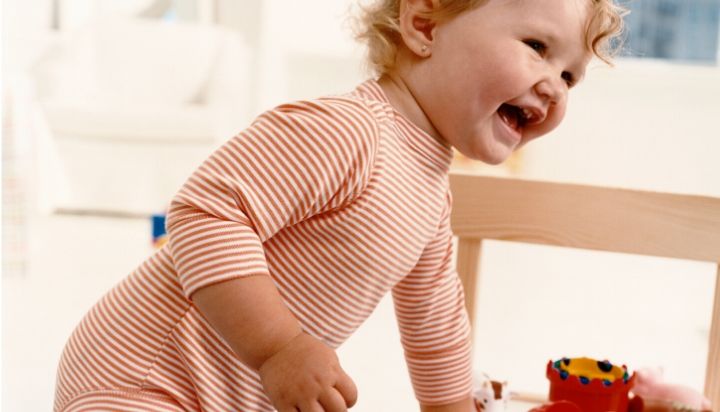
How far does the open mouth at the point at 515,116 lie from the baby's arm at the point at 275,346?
9.2 inches

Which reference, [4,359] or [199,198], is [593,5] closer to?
[199,198]

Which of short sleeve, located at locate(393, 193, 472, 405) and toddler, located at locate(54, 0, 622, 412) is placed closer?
toddler, located at locate(54, 0, 622, 412)

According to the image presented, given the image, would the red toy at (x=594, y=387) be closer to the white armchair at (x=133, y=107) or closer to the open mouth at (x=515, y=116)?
the open mouth at (x=515, y=116)

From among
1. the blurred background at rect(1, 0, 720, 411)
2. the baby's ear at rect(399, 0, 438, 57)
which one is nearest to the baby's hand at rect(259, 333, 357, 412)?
the baby's ear at rect(399, 0, 438, 57)

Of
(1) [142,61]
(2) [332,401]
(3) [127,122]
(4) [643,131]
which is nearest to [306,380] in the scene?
(2) [332,401]

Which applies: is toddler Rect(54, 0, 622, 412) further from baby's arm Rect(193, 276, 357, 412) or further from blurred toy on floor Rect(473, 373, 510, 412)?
blurred toy on floor Rect(473, 373, 510, 412)

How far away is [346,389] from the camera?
1.73ft

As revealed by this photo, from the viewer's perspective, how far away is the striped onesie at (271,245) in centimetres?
56

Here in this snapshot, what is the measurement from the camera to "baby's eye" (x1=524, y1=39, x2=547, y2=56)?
2.11 feet

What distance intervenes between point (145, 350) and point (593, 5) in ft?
1.37

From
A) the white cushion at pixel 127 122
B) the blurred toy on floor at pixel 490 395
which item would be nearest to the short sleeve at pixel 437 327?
the blurred toy on floor at pixel 490 395

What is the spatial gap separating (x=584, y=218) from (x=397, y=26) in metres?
0.27

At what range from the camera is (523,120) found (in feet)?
2.24

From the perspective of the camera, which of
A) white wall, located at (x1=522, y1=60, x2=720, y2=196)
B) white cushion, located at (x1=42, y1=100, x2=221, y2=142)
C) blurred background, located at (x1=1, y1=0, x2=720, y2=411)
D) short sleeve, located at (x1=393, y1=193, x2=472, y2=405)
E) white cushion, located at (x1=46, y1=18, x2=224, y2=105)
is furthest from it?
white wall, located at (x1=522, y1=60, x2=720, y2=196)
